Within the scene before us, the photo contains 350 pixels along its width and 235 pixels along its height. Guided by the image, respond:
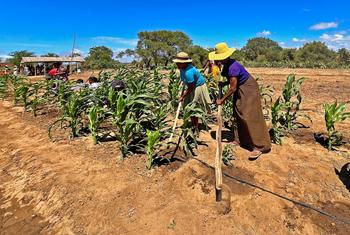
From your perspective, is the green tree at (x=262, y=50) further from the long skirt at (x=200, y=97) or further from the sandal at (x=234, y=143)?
the sandal at (x=234, y=143)

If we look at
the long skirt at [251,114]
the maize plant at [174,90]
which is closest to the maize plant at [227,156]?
the long skirt at [251,114]

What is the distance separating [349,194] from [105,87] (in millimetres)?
3420

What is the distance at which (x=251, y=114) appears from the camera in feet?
11.8

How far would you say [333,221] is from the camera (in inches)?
101

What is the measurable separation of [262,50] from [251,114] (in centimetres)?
3973

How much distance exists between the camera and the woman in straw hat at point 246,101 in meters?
3.47

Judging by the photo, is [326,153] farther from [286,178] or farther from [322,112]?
[322,112]

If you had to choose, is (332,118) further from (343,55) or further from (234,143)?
(343,55)

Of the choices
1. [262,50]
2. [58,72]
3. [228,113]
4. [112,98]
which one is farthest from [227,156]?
[262,50]

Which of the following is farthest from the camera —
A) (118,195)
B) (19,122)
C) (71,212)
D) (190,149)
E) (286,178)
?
(19,122)

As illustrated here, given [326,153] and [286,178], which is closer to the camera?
[286,178]

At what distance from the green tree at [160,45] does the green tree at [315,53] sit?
12.3m

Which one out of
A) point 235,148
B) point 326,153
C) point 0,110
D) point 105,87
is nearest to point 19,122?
point 0,110

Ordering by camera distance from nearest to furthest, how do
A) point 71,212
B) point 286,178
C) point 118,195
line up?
point 71,212
point 118,195
point 286,178
